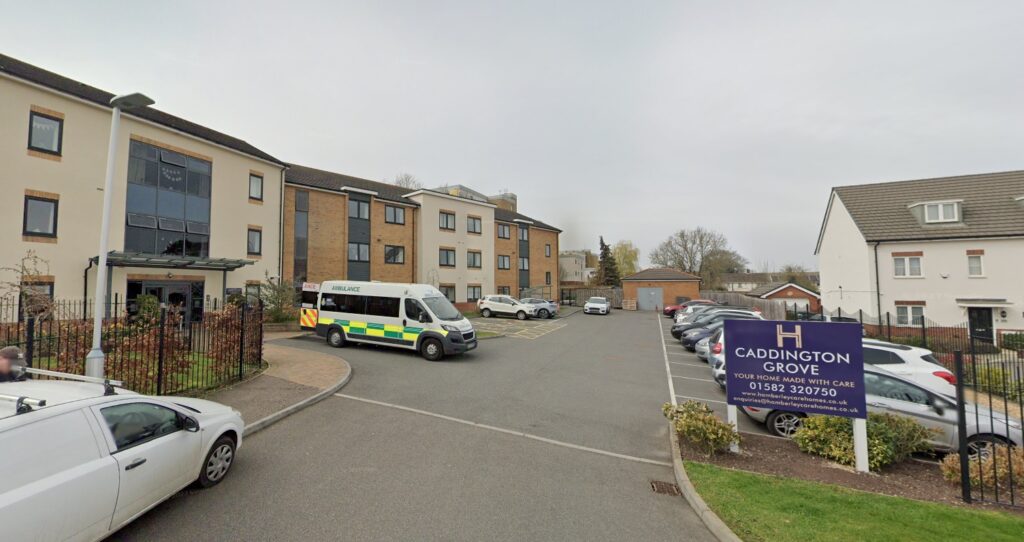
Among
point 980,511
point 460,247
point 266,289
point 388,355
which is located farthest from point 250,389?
point 460,247

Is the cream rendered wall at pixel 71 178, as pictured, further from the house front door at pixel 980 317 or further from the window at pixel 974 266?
the window at pixel 974 266

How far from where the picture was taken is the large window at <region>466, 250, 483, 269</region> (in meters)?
33.6

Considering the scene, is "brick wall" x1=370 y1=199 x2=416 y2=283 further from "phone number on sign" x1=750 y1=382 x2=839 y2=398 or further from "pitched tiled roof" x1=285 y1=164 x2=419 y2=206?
"phone number on sign" x1=750 y1=382 x2=839 y2=398

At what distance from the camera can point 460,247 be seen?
108 ft

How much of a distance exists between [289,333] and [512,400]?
13.4 meters

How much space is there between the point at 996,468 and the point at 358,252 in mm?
28145

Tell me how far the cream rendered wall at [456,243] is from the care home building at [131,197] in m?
9.97

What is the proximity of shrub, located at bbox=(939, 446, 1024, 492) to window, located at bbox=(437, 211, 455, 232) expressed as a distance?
29.4m

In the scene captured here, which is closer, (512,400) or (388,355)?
(512,400)

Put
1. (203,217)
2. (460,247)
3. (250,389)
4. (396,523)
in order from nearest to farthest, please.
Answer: (396,523)
(250,389)
(203,217)
(460,247)

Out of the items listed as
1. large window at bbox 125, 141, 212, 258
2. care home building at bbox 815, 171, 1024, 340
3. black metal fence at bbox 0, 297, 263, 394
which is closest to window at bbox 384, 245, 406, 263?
large window at bbox 125, 141, 212, 258

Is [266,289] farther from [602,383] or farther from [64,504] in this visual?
[64,504]

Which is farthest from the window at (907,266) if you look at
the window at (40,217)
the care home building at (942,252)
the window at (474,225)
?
the window at (40,217)

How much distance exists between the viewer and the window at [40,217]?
13836 mm
